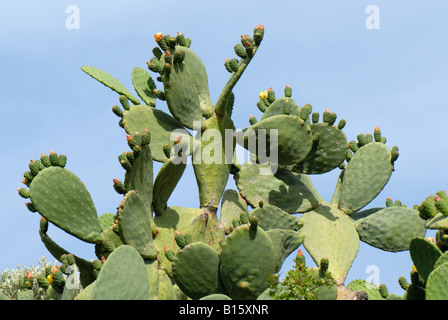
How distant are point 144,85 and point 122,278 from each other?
9.40 ft

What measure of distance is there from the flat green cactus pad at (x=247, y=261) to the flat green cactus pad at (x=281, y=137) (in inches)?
44.2

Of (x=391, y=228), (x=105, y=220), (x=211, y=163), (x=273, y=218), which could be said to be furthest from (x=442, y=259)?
(x=105, y=220)

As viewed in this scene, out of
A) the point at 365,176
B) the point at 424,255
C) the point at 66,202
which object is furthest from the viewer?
the point at 365,176

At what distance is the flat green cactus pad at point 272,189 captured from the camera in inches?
269

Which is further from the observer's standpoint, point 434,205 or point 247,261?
point 247,261

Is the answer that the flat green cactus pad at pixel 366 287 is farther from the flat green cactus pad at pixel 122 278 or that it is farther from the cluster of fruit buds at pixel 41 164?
the cluster of fruit buds at pixel 41 164

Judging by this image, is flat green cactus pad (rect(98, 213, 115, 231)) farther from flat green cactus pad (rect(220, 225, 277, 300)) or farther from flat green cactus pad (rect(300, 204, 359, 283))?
flat green cactus pad (rect(300, 204, 359, 283))

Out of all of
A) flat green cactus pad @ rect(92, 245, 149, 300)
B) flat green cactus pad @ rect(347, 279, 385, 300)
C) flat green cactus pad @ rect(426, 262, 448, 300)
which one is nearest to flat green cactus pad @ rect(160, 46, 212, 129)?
flat green cactus pad @ rect(92, 245, 149, 300)

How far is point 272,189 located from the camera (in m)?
6.89

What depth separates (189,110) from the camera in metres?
6.46

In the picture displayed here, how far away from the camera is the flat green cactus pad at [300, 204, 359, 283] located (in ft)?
21.6

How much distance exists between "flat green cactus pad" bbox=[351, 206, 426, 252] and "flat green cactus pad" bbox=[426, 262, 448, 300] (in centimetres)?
232

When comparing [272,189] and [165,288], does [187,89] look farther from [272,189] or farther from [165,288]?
[165,288]

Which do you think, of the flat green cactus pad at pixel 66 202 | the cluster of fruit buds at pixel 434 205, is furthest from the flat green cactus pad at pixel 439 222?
the flat green cactus pad at pixel 66 202
